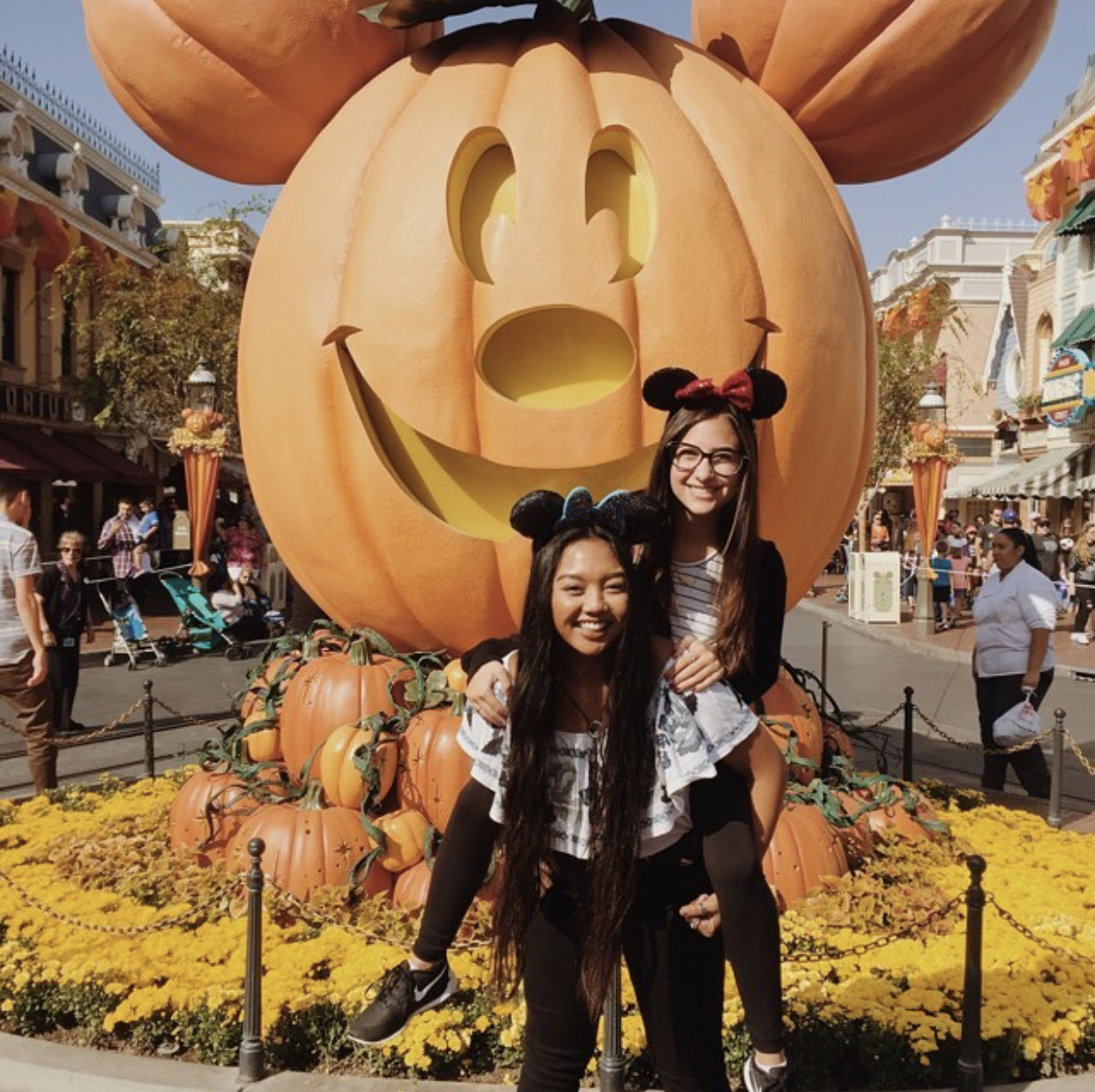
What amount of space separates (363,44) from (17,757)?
4.67 metres

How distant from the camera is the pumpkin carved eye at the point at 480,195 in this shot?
12.0ft

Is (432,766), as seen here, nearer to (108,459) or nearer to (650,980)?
(650,980)

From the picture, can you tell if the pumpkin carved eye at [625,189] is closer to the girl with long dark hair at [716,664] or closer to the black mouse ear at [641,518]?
the girl with long dark hair at [716,664]

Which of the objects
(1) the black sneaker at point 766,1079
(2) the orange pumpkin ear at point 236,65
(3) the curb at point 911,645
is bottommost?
(3) the curb at point 911,645

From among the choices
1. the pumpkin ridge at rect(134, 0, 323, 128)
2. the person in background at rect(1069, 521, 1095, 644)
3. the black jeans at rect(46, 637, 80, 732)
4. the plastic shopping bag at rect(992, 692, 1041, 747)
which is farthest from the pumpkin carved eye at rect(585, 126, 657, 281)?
the person in background at rect(1069, 521, 1095, 644)

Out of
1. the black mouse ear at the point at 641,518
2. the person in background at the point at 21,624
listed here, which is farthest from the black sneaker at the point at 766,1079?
the person in background at the point at 21,624

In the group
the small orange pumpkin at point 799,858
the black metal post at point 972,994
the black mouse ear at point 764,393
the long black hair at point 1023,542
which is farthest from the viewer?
the long black hair at point 1023,542

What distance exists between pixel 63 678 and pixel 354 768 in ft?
13.2

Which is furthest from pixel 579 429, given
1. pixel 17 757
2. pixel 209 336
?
pixel 209 336

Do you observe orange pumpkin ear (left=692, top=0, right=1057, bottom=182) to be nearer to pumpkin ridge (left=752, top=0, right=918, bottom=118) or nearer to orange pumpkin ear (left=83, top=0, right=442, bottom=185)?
pumpkin ridge (left=752, top=0, right=918, bottom=118)

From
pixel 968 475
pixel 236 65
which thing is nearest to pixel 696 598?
pixel 236 65

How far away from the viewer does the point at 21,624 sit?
483 centimetres

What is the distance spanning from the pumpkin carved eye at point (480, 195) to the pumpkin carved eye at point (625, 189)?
0.27 meters

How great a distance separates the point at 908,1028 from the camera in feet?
9.39
